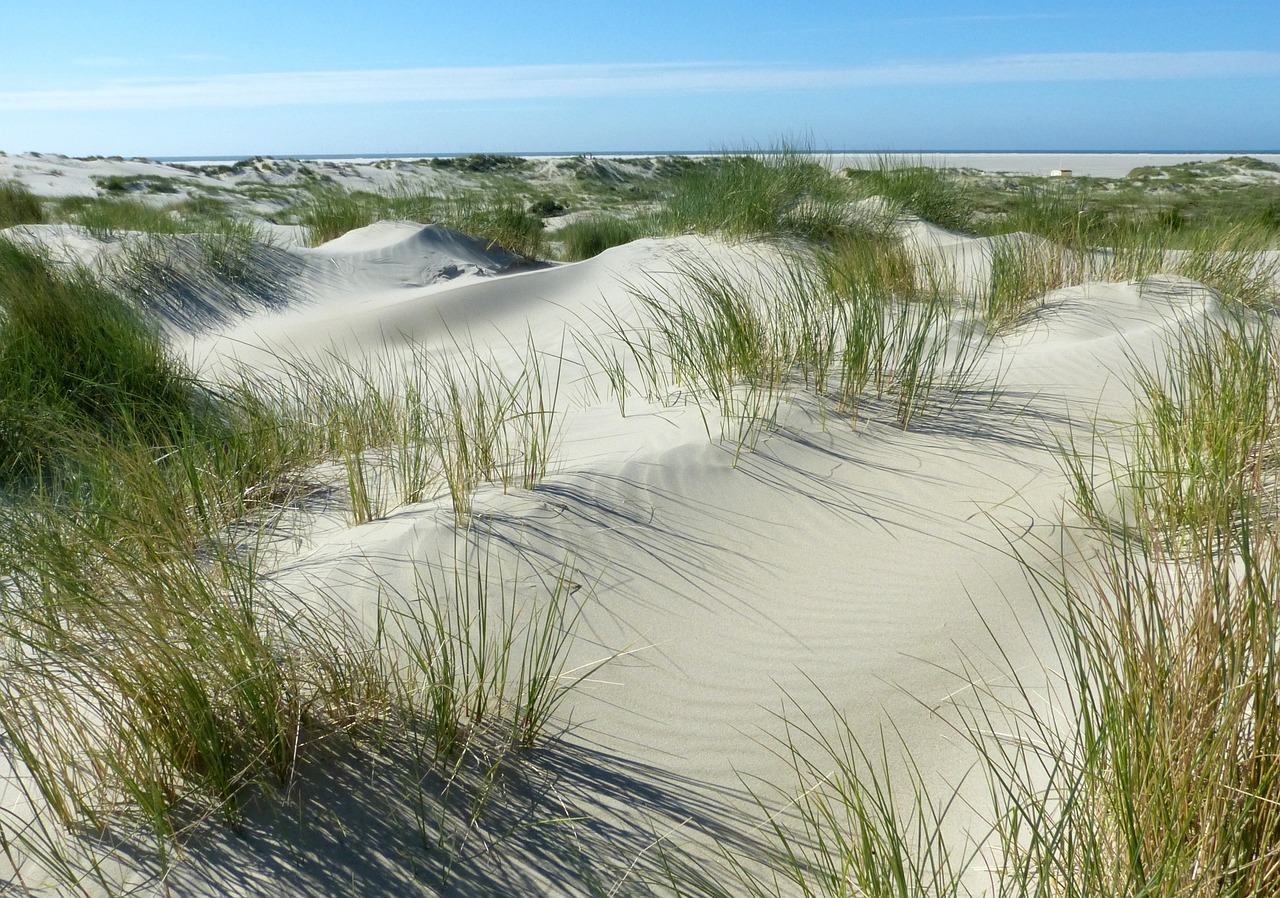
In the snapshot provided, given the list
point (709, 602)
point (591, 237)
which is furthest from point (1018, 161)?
point (709, 602)

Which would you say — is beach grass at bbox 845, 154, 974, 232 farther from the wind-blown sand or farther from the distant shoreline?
Answer: the wind-blown sand

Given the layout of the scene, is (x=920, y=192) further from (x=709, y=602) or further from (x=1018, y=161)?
(x=1018, y=161)

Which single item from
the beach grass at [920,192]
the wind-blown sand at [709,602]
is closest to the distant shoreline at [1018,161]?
the beach grass at [920,192]

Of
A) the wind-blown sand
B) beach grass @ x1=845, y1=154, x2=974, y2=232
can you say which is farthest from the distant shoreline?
the wind-blown sand

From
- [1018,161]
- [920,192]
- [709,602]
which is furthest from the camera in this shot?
[1018,161]

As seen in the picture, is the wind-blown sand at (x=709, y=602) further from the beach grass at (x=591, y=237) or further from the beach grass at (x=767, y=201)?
the beach grass at (x=591, y=237)

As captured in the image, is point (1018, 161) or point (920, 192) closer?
point (920, 192)

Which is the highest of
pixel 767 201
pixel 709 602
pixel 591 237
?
pixel 767 201

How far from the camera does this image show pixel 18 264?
5.57 m

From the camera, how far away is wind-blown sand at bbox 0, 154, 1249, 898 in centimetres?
157

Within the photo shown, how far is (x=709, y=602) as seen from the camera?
238 centimetres

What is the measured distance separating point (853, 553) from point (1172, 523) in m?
0.82

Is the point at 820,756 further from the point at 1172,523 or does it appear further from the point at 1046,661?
the point at 1172,523

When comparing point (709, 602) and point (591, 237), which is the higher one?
point (591, 237)
